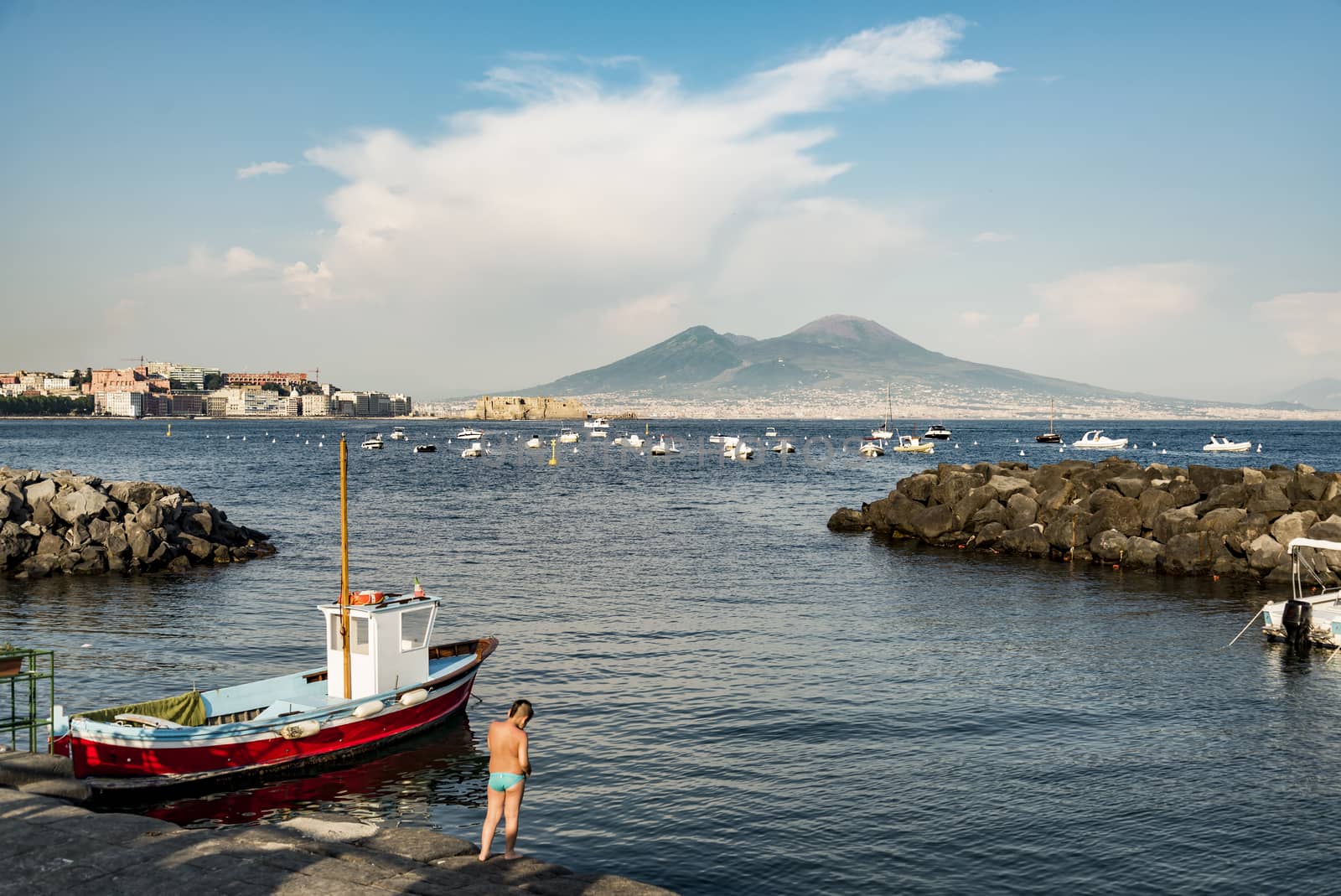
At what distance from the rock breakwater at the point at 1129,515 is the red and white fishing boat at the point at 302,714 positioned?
Result: 32802 mm

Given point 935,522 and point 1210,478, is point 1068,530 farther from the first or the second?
point 1210,478

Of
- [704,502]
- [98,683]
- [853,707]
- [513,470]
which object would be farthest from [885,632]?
[513,470]

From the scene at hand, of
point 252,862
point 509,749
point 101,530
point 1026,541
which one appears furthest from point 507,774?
point 1026,541

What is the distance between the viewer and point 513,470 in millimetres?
122250

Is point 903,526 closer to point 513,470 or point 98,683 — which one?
point 98,683

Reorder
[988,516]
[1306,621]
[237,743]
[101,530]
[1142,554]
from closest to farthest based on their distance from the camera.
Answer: [237,743] → [1306,621] → [101,530] → [1142,554] → [988,516]

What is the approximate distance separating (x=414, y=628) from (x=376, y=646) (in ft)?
3.28

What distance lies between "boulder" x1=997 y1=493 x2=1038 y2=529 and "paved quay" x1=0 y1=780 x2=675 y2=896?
42482 millimetres

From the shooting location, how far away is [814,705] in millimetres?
24156

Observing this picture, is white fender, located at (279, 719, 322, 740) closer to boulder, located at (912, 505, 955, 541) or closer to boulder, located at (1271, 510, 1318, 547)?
boulder, located at (1271, 510, 1318, 547)

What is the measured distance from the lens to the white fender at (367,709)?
2041 centimetres

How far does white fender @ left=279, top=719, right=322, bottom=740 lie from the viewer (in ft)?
63.6

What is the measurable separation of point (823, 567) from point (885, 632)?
14.2 metres

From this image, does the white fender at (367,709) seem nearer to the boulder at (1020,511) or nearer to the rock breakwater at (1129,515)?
the rock breakwater at (1129,515)
